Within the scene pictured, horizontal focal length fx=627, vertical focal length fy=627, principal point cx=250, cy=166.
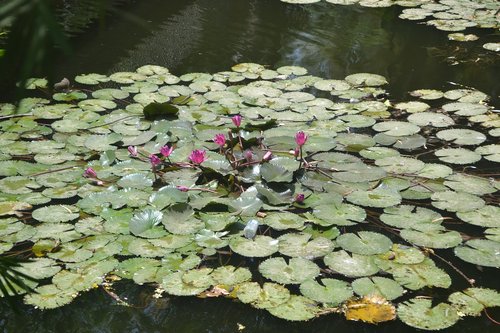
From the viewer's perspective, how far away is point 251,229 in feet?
6.63

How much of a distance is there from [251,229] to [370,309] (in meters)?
0.49

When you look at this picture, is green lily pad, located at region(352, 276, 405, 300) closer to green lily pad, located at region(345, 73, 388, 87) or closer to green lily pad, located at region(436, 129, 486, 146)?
green lily pad, located at region(436, 129, 486, 146)

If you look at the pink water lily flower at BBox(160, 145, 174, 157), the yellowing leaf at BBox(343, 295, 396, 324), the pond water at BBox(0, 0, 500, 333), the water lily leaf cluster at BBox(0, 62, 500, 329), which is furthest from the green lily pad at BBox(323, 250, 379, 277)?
the pond water at BBox(0, 0, 500, 333)

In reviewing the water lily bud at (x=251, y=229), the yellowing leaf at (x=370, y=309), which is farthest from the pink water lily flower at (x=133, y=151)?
Result: the yellowing leaf at (x=370, y=309)

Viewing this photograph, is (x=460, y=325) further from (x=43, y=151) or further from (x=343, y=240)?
(x=43, y=151)

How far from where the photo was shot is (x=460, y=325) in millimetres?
1677

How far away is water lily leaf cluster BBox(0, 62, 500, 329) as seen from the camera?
5.93 ft

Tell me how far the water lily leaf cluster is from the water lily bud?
12mm

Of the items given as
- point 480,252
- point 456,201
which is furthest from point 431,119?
point 480,252

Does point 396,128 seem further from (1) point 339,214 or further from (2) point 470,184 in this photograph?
(1) point 339,214

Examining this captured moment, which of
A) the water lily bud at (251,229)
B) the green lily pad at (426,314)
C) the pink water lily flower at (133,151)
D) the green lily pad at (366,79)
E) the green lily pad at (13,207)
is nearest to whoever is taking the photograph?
the green lily pad at (426,314)

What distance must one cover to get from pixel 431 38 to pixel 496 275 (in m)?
2.47

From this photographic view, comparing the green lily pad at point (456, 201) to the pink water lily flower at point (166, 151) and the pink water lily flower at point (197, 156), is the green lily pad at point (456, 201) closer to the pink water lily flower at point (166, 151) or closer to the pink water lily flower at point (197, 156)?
the pink water lily flower at point (197, 156)

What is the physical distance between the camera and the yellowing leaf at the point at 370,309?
169cm
